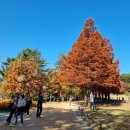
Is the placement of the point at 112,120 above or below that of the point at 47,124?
above

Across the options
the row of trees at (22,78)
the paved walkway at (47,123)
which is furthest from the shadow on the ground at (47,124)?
the row of trees at (22,78)

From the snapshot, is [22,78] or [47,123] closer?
[47,123]

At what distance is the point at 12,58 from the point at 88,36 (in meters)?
36.3

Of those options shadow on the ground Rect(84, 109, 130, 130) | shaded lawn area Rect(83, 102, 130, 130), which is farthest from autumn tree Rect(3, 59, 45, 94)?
shadow on the ground Rect(84, 109, 130, 130)

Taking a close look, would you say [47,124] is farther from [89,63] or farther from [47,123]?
[89,63]

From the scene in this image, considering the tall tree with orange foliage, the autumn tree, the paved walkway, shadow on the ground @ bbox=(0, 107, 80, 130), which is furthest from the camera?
the autumn tree

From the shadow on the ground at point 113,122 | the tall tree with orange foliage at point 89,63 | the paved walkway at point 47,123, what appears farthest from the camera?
the tall tree with orange foliage at point 89,63

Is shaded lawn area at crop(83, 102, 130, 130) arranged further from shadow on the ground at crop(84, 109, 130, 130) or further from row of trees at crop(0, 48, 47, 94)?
row of trees at crop(0, 48, 47, 94)

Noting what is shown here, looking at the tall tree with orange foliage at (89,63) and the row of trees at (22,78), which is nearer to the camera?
the tall tree with orange foliage at (89,63)

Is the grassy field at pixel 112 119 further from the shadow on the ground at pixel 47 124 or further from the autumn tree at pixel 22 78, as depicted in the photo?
the autumn tree at pixel 22 78

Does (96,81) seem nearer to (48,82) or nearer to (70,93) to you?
(48,82)

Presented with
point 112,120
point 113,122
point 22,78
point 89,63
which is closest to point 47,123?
point 113,122

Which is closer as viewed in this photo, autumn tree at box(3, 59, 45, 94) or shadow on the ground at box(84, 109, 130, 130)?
shadow on the ground at box(84, 109, 130, 130)

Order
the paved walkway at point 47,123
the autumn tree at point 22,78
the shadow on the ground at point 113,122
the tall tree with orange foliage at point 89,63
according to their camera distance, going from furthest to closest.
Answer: the autumn tree at point 22,78
the tall tree with orange foliage at point 89,63
the shadow on the ground at point 113,122
the paved walkway at point 47,123
